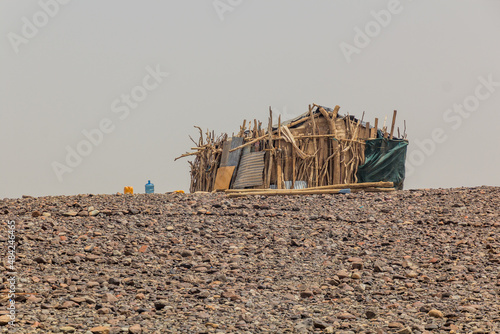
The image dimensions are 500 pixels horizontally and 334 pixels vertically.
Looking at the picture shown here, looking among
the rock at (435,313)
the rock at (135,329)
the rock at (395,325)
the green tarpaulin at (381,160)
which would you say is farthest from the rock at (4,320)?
the green tarpaulin at (381,160)

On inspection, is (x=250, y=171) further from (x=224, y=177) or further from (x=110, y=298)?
(x=110, y=298)

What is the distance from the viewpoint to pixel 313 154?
14.0m

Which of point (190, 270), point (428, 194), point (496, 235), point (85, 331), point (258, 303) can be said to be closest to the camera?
point (85, 331)

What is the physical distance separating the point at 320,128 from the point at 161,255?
8.91 meters

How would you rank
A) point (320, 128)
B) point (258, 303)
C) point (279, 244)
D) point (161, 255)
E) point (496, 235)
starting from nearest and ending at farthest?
point (258, 303)
point (161, 255)
point (279, 244)
point (496, 235)
point (320, 128)

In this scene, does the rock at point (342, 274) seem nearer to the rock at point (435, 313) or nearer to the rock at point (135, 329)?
the rock at point (435, 313)

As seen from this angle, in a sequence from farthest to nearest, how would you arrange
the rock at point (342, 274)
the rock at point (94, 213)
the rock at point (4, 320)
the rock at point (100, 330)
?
the rock at point (94, 213) < the rock at point (342, 274) < the rock at point (4, 320) < the rock at point (100, 330)

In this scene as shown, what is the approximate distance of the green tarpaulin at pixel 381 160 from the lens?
578 inches

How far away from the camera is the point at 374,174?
581 inches

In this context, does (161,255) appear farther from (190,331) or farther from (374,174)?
(374,174)

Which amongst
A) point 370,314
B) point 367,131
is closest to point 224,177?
point 367,131

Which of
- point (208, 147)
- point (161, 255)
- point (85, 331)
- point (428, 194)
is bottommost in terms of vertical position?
point (85, 331)

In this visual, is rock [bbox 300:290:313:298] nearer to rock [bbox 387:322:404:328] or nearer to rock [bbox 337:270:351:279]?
rock [bbox 337:270:351:279]

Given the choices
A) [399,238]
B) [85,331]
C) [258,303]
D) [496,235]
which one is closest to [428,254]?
[399,238]
